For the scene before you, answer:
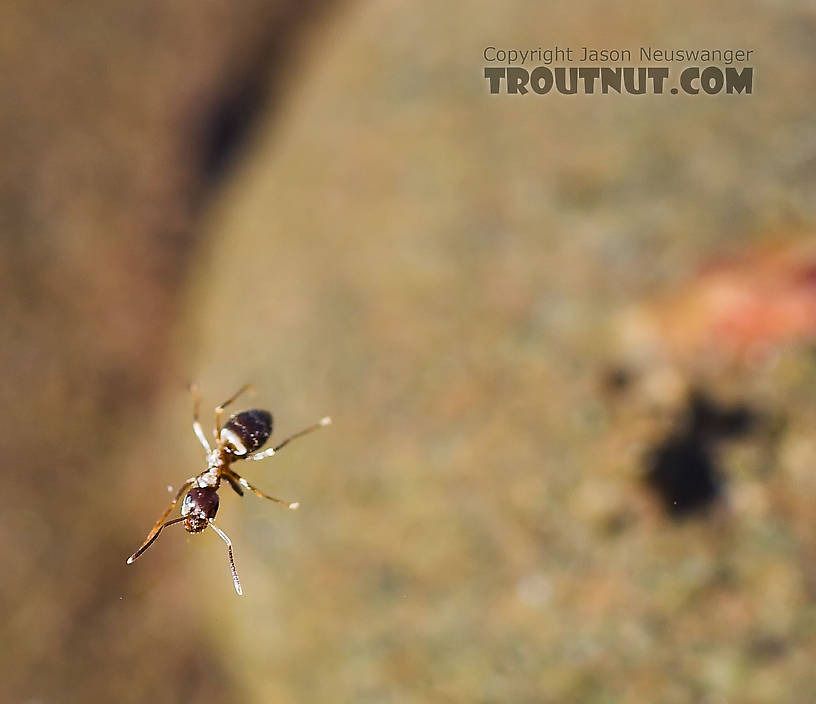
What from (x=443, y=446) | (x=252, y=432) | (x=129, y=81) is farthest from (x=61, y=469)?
(x=129, y=81)

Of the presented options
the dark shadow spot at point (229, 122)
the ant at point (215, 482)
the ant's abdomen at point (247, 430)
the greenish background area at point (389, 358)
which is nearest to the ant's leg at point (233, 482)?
the ant at point (215, 482)

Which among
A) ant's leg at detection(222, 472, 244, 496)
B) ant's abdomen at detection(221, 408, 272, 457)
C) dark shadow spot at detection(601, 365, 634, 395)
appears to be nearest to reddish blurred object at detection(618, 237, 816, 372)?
dark shadow spot at detection(601, 365, 634, 395)

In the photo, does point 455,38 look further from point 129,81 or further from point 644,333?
point 644,333

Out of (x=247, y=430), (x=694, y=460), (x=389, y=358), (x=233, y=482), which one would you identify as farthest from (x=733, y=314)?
(x=233, y=482)

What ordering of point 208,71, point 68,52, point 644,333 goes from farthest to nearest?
point 208,71 < point 68,52 < point 644,333

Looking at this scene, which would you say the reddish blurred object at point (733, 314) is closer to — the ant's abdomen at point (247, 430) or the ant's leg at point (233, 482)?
the ant's abdomen at point (247, 430)

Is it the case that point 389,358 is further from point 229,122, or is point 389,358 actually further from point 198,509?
point 229,122
